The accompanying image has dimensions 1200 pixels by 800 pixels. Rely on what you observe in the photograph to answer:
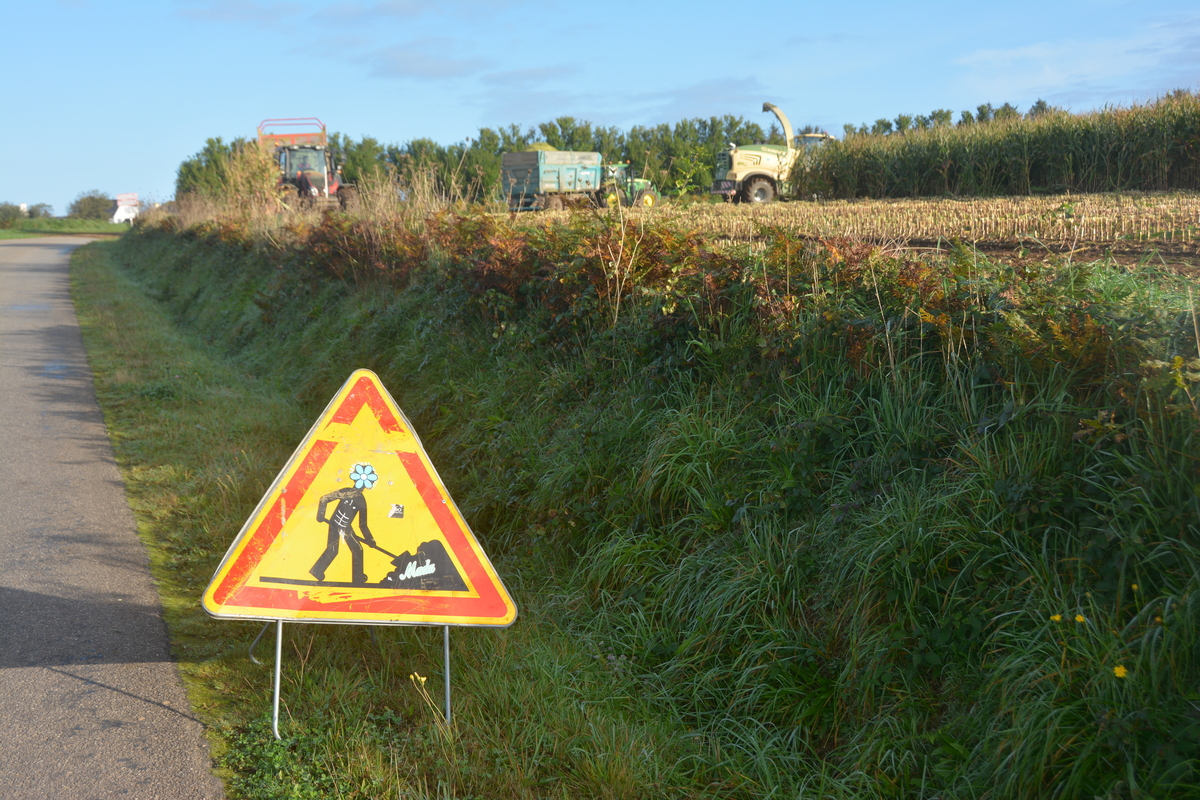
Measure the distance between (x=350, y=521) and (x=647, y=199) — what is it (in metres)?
3.96

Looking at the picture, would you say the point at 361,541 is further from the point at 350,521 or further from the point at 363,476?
the point at 363,476

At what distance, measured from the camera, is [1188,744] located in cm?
203

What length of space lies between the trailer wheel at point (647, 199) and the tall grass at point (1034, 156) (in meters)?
14.6

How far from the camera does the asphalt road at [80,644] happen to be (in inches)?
107

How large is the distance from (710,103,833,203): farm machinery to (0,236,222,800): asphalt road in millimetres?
20502

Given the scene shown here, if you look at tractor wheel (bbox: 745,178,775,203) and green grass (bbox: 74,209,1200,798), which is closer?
green grass (bbox: 74,209,1200,798)

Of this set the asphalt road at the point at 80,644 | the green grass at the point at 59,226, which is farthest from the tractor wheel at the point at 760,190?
the green grass at the point at 59,226

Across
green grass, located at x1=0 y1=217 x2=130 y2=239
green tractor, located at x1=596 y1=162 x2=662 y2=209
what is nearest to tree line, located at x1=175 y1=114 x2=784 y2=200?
green tractor, located at x1=596 y1=162 x2=662 y2=209

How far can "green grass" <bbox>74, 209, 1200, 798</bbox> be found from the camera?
2.41 m

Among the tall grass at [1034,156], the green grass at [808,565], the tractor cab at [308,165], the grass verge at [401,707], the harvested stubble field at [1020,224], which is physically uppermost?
the tractor cab at [308,165]

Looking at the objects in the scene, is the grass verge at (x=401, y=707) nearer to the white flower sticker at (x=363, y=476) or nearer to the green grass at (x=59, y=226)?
the white flower sticker at (x=363, y=476)

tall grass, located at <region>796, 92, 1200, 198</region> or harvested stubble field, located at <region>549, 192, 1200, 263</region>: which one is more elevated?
tall grass, located at <region>796, 92, 1200, 198</region>

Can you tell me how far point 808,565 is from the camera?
3178mm

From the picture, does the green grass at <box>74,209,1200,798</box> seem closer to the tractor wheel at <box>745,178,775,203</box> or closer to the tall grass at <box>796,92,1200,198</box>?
the tall grass at <box>796,92,1200,198</box>
